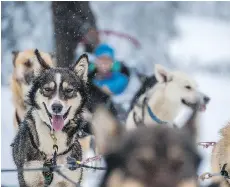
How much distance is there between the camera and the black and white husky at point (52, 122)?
7.12 feet

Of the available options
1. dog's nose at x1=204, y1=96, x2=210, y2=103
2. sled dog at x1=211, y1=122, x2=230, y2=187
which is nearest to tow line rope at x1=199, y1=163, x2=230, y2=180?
sled dog at x1=211, y1=122, x2=230, y2=187

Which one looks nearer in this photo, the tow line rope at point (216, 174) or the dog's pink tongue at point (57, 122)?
the tow line rope at point (216, 174)

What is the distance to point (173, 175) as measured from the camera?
1012 mm

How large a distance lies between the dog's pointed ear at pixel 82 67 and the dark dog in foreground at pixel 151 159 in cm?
118

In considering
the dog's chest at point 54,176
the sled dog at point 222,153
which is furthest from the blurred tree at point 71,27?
the sled dog at point 222,153

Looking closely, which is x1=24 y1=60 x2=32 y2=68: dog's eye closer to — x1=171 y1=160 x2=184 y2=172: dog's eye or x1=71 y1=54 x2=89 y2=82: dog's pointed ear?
x1=71 y1=54 x2=89 y2=82: dog's pointed ear

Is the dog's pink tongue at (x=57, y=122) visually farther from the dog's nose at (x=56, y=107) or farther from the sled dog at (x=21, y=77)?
the sled dog at (x=21, y=77)

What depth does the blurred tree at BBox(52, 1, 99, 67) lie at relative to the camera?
2332 millimetres

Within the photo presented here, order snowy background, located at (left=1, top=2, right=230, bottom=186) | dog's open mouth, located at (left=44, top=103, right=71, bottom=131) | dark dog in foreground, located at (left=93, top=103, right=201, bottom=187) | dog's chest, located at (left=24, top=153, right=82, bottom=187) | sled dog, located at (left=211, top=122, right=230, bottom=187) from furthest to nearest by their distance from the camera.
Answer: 1. snowy background, located at (left=1, top=2, right=230, bottom=186)
2. dog's open mouth, located at (left=44, top=103, right=71, bottom=131)
3. dog's chest, located at (left=24, top=153, right=82, bottom=187)
4. sled dog, located at (left=211, top=122, right=230, bottom=187)
5. dark dog in foreground, located at (left=93, top=103, right=201, bottom=187)

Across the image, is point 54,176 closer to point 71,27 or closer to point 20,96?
point 20,96

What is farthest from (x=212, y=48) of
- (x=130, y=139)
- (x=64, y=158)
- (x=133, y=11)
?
(x=130, y=139)

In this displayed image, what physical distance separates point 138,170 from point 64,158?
120 cm

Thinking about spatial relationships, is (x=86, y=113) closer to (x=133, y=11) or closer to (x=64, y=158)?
(x=64, y=158)

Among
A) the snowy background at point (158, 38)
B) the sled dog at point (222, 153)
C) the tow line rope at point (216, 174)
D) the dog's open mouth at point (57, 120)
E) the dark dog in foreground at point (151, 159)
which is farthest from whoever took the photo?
the snowy background at point (158, 38)
